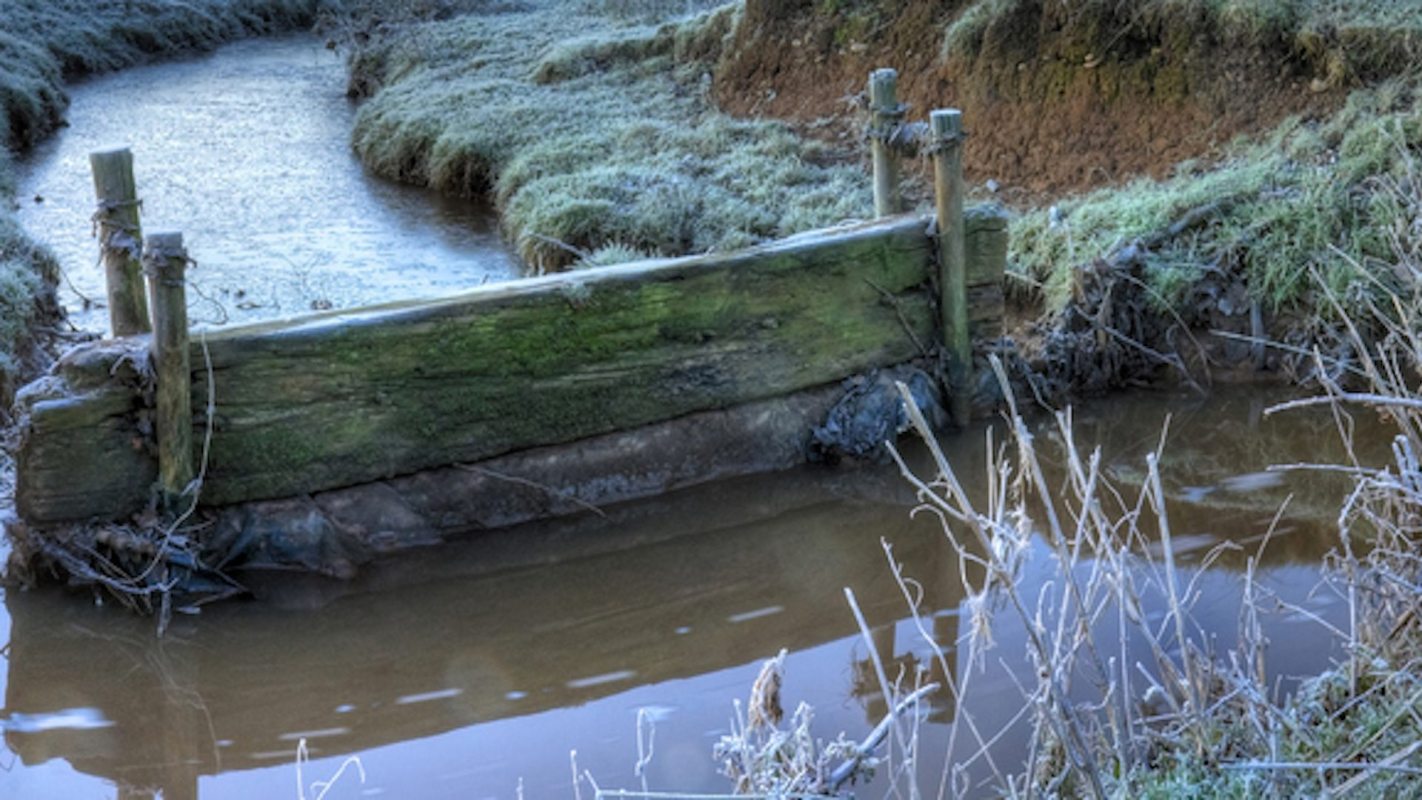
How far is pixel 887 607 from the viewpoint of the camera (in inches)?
242

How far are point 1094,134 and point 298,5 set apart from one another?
676 inches

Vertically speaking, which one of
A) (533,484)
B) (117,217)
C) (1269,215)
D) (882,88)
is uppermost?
(882,88)

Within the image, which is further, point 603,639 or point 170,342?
point 170,342

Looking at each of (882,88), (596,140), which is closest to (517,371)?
(882,88)

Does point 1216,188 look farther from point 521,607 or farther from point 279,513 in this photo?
point 279,513

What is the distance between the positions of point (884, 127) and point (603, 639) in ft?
10.1

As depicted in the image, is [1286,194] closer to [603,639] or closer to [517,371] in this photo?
[517,371]

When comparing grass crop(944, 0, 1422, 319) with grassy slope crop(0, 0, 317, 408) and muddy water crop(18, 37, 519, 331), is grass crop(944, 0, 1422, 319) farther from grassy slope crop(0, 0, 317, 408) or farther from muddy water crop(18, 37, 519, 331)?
grassy slope crop(0, 0, 317, 408)

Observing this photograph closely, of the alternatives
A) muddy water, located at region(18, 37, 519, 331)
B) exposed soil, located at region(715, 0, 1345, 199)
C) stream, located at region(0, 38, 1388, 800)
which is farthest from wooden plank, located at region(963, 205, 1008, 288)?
muddy water, located at region(18, 37, 519, 331)

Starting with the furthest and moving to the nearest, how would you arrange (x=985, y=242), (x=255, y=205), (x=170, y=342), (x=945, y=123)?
(x=255, y=205)
(x=985, y=242)
(x=945, y=123)
(x=170, y=342)

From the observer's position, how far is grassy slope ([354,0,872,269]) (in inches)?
398

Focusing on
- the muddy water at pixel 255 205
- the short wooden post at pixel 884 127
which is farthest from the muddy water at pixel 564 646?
the muddy water at pixel 255 205

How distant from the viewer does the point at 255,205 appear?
42.2ft

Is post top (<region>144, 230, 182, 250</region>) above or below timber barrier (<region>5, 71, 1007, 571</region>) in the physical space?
above
